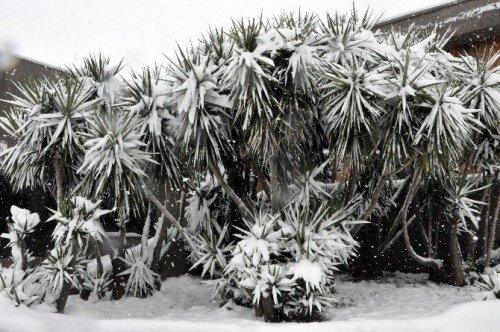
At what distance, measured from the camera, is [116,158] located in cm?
642

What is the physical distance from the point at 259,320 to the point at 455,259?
3.73 meters

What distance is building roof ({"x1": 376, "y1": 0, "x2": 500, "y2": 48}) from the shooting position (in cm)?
1097

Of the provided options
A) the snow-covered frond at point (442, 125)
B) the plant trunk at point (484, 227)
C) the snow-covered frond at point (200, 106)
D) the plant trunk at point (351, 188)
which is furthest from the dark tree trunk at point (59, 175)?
the plant trunk at point (484, 227)

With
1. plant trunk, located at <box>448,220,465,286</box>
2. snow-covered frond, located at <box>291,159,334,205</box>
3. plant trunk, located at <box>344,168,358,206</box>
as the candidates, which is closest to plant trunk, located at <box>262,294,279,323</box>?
snow-covered frond, located at <box>291,159,334,205</box>

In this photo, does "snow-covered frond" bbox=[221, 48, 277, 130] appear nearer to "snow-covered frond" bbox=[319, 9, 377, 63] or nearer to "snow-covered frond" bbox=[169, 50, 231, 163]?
"snow-covered frond" bbox=[169, 50, 231, 163]

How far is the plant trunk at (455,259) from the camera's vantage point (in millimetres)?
7961

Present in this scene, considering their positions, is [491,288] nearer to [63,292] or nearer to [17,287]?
[63,292]

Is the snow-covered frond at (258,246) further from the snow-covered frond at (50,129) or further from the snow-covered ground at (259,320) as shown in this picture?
the snow-covered frond at (50,129)

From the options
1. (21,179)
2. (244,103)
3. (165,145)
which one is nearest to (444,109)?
(244,103)

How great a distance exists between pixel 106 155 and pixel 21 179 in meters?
2.41

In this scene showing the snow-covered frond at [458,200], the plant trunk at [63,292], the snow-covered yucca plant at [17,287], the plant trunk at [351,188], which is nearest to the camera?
the snow-covered yucca plant at [17,287]

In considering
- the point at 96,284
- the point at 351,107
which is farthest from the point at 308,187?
the point at 96,284

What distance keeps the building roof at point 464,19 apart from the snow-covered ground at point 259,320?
5940mm

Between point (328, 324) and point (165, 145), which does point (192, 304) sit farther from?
point (328, 324)
